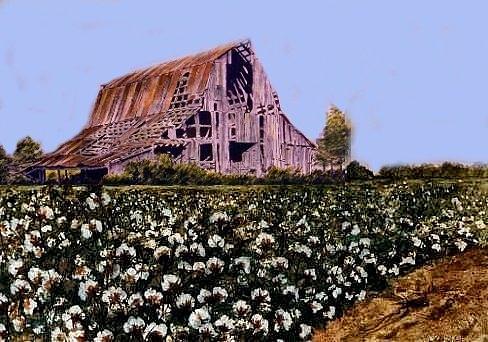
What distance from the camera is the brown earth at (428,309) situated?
3.74m

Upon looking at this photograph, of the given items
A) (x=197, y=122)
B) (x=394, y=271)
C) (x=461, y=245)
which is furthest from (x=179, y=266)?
(x=197, y=122)

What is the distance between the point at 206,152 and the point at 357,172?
1.07m

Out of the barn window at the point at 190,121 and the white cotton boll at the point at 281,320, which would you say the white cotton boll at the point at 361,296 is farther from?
the barn window at the point at 190,121

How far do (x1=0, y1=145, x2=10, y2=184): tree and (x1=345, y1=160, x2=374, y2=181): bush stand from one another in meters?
2.30

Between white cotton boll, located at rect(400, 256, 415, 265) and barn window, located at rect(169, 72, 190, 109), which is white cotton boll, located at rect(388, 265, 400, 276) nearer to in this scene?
white cotton boll, located at rect(400, 256, 415, 265)

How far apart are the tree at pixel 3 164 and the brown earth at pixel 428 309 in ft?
8.37

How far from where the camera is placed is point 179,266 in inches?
157

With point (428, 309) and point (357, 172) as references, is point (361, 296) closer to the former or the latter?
point (428, 309)

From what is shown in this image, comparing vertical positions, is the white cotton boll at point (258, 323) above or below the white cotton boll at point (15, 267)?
below

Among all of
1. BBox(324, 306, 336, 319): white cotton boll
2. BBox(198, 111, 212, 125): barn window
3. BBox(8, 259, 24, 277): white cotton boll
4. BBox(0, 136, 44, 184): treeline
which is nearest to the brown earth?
BBox(324, 306, 336, 319): white cotton boll

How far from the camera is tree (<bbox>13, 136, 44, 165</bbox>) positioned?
5.61m

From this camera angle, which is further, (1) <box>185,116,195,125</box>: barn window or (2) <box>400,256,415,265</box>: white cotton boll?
(1) <box>185,116,195,125</box>: barn window

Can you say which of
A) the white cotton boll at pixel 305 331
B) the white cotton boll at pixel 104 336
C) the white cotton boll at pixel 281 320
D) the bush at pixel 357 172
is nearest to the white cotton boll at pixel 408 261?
the white cotton boll at pixel 305 331

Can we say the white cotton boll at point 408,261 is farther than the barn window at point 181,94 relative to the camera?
No
